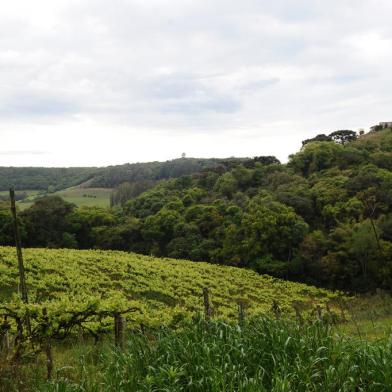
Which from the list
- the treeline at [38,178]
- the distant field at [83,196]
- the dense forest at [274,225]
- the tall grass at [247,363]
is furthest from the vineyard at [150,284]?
the treeline at [38,178]

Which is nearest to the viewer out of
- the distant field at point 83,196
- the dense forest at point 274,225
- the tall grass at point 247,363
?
the tall grass at point 247,363

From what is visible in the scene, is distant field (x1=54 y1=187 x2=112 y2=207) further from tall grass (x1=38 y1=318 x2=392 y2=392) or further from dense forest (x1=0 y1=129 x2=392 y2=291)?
tall grass (x1=38 y1=318 x2=392 y2=392)

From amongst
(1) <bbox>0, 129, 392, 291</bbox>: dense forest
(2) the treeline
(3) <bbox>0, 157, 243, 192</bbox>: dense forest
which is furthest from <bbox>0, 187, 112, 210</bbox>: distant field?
(1) <bbox>0, 129, 392, 291</bbox>: dense forest

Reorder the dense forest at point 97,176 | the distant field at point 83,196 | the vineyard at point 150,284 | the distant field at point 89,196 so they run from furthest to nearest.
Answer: the dense forest at point 97,176 → the distant field at point 89,196 → the distant field at point 83,196 → the vineyard at point 150,284

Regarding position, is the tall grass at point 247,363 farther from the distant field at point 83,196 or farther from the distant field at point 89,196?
the distant field at point 89,196

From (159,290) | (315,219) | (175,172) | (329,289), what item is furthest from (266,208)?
(175,172)

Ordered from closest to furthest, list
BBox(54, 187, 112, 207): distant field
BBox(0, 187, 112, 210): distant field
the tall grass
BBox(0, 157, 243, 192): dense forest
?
the tall grass < BBox(0, 187, 112, 210): distant field < BBox(54, 187, 112, 207): distant field < BBox(0, 157, 243, 192): dense forest

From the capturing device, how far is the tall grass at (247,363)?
192 inches

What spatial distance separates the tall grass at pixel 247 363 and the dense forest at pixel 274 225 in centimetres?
3551

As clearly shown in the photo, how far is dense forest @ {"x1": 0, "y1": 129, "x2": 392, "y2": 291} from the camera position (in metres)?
44.0

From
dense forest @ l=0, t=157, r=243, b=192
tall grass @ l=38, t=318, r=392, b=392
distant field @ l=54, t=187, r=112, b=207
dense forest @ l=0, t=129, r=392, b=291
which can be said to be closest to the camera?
tall grass @ l=38, t=318, r=392, b=392

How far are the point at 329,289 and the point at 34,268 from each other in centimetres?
2919

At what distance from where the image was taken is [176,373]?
197 inches

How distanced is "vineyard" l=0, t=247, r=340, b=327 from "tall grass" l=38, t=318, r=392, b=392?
1071 cm
